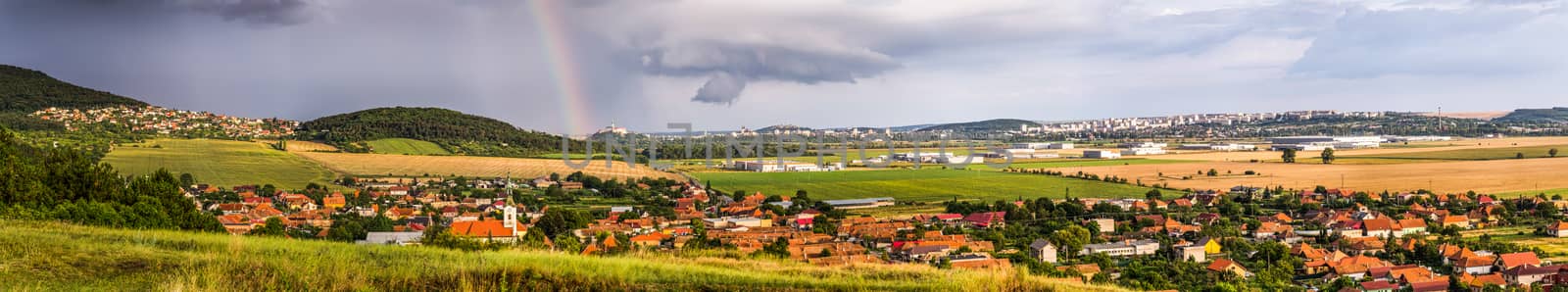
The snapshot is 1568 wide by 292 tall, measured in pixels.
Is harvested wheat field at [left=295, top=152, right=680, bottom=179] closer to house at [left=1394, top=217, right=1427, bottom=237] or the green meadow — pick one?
house at [left=1394, top=217, right=1427, bottom=237]

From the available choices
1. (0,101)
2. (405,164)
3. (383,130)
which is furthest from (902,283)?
(0,101)

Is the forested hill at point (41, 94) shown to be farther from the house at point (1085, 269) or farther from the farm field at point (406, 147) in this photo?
the house at point (1085, 269)

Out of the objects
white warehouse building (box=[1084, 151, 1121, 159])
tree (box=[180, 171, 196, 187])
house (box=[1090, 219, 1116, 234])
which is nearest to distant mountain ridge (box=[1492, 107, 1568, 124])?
white warehouse building (box=[1084, 151, 1121, 159])

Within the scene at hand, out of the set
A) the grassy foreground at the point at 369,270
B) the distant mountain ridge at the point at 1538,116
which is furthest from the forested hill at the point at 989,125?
the grassy foreground at the point at 369,270

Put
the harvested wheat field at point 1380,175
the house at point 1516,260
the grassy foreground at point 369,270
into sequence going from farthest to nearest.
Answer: the harvested wheat field at point 1380,175, the house at point 1516,260, the grassy foreground at point 369,270

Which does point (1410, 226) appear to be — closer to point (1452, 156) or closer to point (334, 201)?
point (334, 201)

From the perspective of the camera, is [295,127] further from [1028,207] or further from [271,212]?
[1028,207]

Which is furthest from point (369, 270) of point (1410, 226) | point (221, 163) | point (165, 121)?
point (165, 121)
